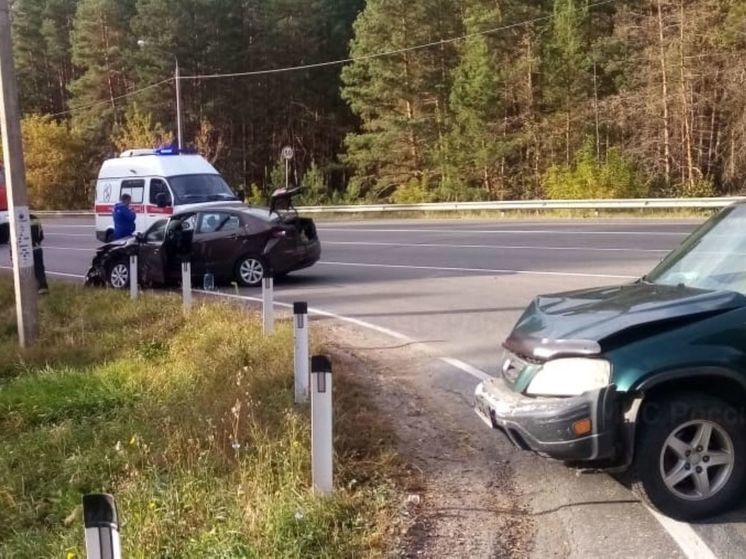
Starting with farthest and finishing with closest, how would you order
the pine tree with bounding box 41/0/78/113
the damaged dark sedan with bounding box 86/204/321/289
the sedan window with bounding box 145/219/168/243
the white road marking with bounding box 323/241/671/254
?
the pine tree with bounding box 41/0/78/113 → the white road marking with bounding box 323/241/671/254 → the sedan window with bounding box 145/219/168/243 → the damaged dark sedan with bounding box 86/204/321/289

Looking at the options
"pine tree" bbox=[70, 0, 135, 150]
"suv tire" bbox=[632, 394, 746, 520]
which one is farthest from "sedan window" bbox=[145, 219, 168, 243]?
"pine tree" bbox=[70, 0, 135, 150]

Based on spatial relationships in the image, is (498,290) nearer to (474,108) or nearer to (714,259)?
(714,259)

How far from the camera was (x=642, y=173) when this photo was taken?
35.2 m

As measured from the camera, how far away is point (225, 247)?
49.0 ft

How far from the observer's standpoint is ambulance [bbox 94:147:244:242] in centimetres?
2053

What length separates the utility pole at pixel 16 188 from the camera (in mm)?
10086

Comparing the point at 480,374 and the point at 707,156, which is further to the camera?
the point at 707,156

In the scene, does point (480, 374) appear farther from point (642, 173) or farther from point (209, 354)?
point (642, 173)

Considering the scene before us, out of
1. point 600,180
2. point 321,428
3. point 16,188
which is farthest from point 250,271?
point 600,180

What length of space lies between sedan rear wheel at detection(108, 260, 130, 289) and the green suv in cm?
1182

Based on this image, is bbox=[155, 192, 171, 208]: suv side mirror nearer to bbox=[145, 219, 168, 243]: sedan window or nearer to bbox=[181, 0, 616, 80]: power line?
bbox=[145, 219, 168, 243]: sedan window

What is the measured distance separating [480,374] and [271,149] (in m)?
51.5

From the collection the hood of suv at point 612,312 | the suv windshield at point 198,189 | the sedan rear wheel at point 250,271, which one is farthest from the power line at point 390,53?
the hood of suv at point 612,312

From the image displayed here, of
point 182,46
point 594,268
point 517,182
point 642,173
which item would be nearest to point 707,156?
point 642,173
